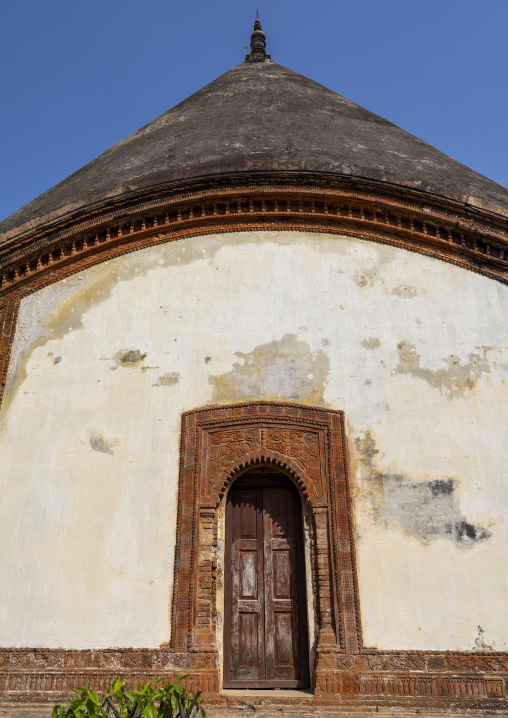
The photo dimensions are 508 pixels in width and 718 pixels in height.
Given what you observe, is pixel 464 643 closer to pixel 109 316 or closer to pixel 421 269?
pixel 421 269

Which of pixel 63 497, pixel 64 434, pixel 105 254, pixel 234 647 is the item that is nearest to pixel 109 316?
pixel 105 254

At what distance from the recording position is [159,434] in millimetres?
6184

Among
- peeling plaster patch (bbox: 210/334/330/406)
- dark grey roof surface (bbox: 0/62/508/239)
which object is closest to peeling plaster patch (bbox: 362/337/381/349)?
peeling plaster patch (bbox: 210/334/330/406)

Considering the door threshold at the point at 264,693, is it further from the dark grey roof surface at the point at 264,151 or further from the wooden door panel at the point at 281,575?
the dark grey roof surface at the point at 264,151

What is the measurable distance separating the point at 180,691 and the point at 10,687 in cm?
318

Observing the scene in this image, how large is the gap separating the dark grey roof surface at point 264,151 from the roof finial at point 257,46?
2.28 metres

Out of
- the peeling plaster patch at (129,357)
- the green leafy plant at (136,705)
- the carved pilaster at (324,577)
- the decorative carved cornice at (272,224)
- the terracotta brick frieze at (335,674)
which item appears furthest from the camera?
the decorative carved cornice at (272,224)

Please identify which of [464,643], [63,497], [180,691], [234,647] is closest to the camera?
[180,691]

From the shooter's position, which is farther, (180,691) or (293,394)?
(293,394)

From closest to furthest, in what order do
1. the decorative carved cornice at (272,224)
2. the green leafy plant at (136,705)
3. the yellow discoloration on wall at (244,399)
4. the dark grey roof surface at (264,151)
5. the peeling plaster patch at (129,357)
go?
the green leafy plant at (136,705), the yellow discoloration on wall at (244,399), the peeling plaster patch at (129,357), the decorative carved cornice at (272,224), the dark grey roof surface at (264,151)

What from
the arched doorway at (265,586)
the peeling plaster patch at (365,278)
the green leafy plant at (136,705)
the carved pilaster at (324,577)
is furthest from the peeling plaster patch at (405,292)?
the green leafy plant at (136,705)

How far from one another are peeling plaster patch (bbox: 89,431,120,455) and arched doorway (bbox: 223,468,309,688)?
4.12 feet

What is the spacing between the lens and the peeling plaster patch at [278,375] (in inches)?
246

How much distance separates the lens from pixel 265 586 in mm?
5809
